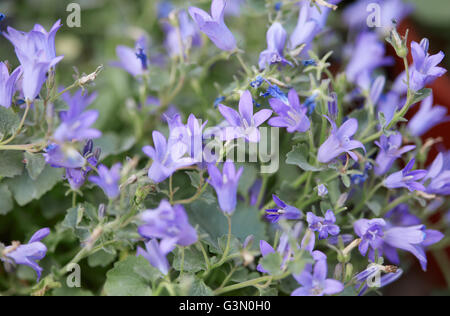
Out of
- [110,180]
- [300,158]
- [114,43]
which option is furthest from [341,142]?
[114,43]

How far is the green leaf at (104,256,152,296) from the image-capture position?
1.82 feet

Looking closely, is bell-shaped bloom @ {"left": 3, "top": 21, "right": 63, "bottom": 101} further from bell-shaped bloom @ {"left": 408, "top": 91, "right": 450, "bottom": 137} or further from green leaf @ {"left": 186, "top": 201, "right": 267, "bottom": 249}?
bell-shaped bloom @ {"left": 408, "top": 91, "right": 450, "bottom": 137}

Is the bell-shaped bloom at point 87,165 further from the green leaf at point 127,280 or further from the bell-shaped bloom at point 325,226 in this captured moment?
Result: the bell-shaped bloom at point 325,226

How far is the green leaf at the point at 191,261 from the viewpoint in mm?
555

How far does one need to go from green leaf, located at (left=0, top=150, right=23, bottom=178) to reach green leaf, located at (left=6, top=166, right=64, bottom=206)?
0.05ft

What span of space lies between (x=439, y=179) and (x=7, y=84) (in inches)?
21.3

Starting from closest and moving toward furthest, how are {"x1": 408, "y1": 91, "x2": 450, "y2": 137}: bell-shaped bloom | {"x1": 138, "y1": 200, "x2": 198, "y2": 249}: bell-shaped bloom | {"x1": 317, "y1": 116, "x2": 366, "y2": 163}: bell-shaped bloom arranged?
{"x1": 138, "y1": 200, "x2": 198, "y2": 249}: bell-shaped bloom
{"x1": 317, "y1": 116, "x2": 366, "y2": 163}: bell-shaped bloom
{"x1": 408, "y1": 91, "x2": 450, "y2": 137}: bell-shaped bloom

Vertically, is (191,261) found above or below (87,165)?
below

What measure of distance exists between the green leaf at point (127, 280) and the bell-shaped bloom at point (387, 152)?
33cm

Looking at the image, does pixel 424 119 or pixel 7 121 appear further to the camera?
pixel 424 119

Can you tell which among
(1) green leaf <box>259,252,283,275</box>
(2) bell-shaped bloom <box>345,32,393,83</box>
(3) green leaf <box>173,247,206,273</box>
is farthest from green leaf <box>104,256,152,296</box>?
(2) bell-shaped bloom <box>345,32,393,83</box>

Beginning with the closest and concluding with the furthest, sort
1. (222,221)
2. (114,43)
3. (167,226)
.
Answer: (167,226), (222,221), (114,43)

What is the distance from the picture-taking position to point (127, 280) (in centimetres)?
57

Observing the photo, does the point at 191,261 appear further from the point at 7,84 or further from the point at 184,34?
the point at 184,34
